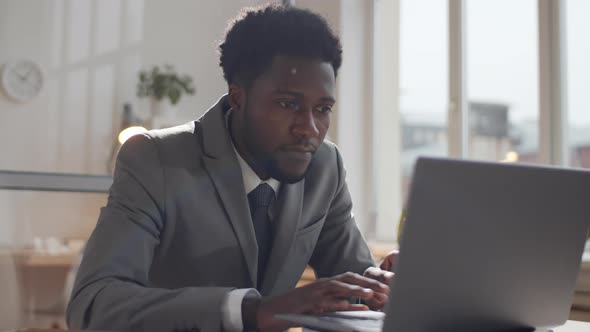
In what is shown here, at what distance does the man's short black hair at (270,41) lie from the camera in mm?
1313

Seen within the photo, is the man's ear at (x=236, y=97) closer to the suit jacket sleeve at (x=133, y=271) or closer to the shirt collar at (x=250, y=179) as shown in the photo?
the shirt collar at (x=250, y=179)

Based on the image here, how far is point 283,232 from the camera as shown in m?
1.36

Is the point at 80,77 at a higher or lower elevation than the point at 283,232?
higher

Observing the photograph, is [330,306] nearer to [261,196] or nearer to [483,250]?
[483,250]

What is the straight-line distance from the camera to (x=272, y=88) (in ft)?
4.17

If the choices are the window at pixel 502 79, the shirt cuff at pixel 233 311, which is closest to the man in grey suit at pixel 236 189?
the shirt cuff at pixel 233 311

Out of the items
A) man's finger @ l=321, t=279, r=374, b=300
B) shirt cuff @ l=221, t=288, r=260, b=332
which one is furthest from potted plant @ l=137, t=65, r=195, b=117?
man's finger @ l=321, t=279, r=374, b=300

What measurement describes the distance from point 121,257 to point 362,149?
2.63 meters

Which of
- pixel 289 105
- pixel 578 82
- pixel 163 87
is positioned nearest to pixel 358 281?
pixel 289 105

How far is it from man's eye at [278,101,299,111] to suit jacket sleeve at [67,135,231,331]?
255 mm

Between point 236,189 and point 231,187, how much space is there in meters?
0.01

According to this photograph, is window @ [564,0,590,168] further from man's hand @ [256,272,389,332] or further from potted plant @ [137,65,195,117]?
man's hand @ [256,272,389,332]

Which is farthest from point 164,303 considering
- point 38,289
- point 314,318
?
point 38,289

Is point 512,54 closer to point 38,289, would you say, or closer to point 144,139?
point 144,139
